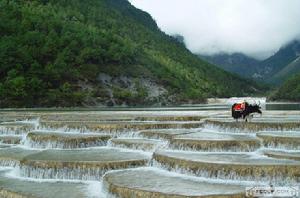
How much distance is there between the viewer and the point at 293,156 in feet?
89.3

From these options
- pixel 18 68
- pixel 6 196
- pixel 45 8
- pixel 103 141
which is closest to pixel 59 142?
pixel 103 141

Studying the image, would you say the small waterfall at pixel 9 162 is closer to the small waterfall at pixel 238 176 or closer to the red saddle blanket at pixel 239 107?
the small waterfall at pixel 238 176

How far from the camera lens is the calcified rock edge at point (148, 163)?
23328 millimetres

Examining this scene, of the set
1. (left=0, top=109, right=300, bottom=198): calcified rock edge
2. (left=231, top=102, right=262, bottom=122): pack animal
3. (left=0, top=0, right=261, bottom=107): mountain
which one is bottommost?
(left=0, top=109, right=300, bottom=198): calcified rock edge

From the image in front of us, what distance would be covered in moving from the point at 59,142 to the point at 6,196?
14136 millimetres

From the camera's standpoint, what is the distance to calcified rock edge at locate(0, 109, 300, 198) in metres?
23.3

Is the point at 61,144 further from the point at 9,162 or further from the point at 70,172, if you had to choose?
the point at 70,172

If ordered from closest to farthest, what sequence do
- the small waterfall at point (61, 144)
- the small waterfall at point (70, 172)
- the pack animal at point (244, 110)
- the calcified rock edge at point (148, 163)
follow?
the calcified rock edge at point (148, 163)
the small waterfall at point (70, 172)
the small waterfall at point (61, 144)
the pack animal at point (244, 110)

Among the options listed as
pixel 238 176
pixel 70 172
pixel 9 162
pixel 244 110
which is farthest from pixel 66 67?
pixel 238 176

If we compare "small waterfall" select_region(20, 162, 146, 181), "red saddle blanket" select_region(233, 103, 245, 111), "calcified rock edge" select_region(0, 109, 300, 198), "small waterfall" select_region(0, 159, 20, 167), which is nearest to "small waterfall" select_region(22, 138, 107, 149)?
"calcified rock edge" select_region(0, 109, 300, 198)

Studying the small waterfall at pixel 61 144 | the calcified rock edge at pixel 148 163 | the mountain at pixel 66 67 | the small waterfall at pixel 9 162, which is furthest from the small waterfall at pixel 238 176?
the mountain at pixel 66 67

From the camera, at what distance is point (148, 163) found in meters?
29.3

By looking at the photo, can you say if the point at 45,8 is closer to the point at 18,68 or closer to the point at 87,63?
the point at 87,63

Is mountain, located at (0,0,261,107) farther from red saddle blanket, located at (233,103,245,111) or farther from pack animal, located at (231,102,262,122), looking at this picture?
red saddle blanket, located at (233,103,245,111)
